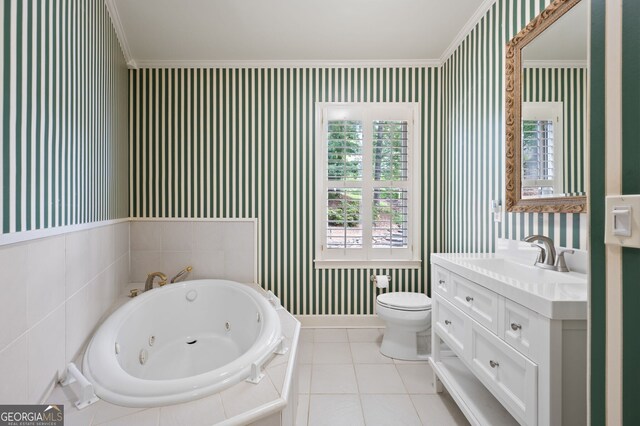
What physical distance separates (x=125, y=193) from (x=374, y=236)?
2.20 metres

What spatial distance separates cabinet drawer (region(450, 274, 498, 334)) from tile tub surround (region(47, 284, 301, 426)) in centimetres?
88

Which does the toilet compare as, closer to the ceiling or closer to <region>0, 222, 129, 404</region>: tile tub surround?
<region>0, 222, 129, 404</region>: tile tub surround

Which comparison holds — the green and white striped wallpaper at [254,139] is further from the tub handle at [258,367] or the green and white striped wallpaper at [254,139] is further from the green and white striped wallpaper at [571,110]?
the tub handle at [258,367]

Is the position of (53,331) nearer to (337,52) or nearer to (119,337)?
(119,337)

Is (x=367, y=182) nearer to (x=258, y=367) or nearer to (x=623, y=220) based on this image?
(x=258, y=367)

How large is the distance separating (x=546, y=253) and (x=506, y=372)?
2.08 feet

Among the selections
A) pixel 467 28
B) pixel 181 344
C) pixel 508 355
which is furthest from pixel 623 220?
pixel 181 344

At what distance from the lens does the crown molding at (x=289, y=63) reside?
2871mm

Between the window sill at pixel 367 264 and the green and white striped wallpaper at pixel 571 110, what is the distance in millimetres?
1583

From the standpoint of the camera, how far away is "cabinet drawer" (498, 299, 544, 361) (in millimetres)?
1071

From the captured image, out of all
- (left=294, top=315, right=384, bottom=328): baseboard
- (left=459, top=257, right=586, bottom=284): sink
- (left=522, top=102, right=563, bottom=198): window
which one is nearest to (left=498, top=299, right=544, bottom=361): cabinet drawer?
(left=459, top=257, right=586, bottom=284): sink

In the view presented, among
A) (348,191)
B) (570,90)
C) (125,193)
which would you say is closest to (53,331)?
(125,193)

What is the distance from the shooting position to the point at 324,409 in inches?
71.9

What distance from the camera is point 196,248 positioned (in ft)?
9.57
